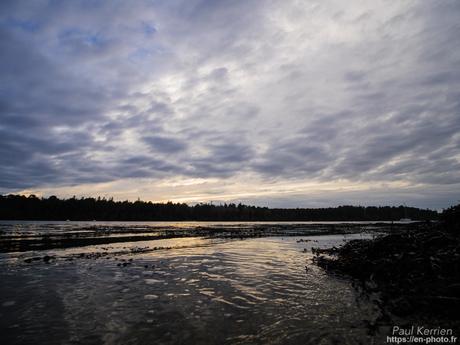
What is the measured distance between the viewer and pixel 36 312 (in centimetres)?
1007

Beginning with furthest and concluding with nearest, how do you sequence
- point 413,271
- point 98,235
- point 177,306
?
point 98,235
point 413,271
point 177,306

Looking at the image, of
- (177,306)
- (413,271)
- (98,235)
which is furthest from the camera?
(98,235)

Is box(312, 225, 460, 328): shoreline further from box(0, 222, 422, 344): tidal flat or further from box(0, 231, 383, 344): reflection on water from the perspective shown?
box(0, 231, 383, 344): reflection on water

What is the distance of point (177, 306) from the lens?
1083cm

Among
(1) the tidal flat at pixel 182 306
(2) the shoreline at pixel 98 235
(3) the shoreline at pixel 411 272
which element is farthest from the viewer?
(2) the shoreline at pixel 98 235

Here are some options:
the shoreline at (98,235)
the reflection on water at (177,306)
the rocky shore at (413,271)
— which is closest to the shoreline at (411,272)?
the rocky shore at (413,271)

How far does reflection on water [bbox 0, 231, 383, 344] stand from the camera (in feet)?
26.5

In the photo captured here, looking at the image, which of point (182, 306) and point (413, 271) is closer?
point (182, 306)

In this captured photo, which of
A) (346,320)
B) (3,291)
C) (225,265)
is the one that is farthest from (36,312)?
(225,265)

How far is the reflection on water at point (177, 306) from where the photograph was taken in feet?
26.5

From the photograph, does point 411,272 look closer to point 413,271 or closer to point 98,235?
point 413,271

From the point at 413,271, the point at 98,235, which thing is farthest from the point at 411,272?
the point at 98,235

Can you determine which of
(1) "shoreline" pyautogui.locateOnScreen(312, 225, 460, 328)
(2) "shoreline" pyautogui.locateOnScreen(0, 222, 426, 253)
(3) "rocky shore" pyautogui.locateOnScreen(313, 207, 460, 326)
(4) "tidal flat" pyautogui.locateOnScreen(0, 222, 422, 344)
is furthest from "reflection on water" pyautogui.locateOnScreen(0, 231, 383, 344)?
(2) "shoreline" pyautogui.locateOnScreen(0, 222, 426, 253)

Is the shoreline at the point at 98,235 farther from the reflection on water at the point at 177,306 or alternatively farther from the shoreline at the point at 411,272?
the reflection on water at the point at 177,306
